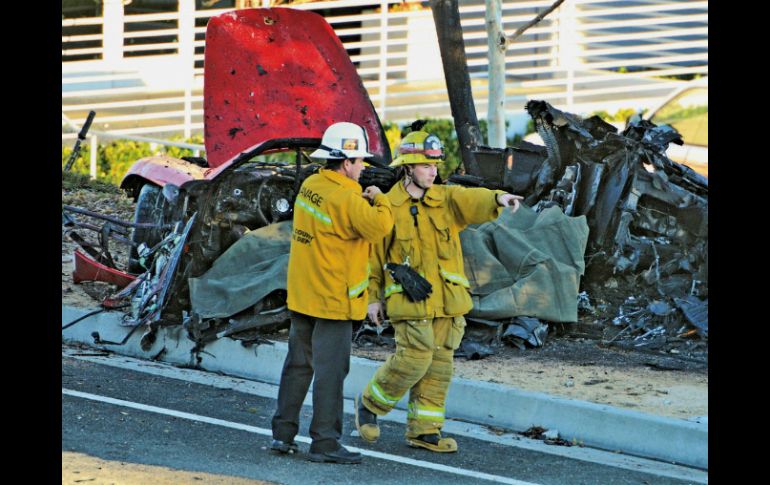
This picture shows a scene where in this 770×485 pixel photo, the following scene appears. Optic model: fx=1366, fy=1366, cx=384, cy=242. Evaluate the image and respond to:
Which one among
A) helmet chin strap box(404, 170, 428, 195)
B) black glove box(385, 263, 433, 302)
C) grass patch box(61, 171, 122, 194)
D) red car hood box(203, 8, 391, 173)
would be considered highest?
red car hood box(203, 8, 391, 173)

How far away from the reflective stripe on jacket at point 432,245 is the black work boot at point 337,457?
830mm

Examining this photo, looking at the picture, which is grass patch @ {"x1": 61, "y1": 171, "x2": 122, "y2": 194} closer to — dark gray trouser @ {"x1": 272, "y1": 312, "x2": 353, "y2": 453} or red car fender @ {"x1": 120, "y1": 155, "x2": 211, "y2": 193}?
red car fender @ {"x1": 120, "y1": 155, "x2": 211, "y2": 193}

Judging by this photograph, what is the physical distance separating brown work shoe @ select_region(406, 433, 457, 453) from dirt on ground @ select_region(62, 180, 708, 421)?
121 cm

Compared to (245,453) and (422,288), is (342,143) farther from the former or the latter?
(245,453)

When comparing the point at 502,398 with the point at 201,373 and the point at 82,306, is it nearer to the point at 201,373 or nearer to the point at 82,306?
the point at 201,373

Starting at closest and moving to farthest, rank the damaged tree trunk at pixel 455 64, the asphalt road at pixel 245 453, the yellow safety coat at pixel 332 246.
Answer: the asphalt road at pixel 245 453, the yellow safety coat at pixel 332 246, the damaged tree trunk at pixel 455 64

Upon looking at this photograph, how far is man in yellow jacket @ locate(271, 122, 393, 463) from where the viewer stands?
281 inches

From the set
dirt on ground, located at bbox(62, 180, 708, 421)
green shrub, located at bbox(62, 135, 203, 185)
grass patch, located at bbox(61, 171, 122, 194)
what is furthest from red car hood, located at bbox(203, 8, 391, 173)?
green shrub, located at bbox(62, 135, 203, 185)

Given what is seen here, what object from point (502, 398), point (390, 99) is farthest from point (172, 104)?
point (502, 398)

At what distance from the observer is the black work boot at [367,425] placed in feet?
25.0

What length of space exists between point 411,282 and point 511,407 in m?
1.30

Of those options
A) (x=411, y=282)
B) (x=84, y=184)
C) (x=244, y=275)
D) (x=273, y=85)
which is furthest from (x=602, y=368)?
(x=84, y=184)

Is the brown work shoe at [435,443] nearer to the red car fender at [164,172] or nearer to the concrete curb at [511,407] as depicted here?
the concrete curb at [511,407]

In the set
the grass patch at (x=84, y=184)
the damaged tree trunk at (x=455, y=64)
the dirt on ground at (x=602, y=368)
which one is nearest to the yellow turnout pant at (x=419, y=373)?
the dirt on ground at (x=602, y=368)
